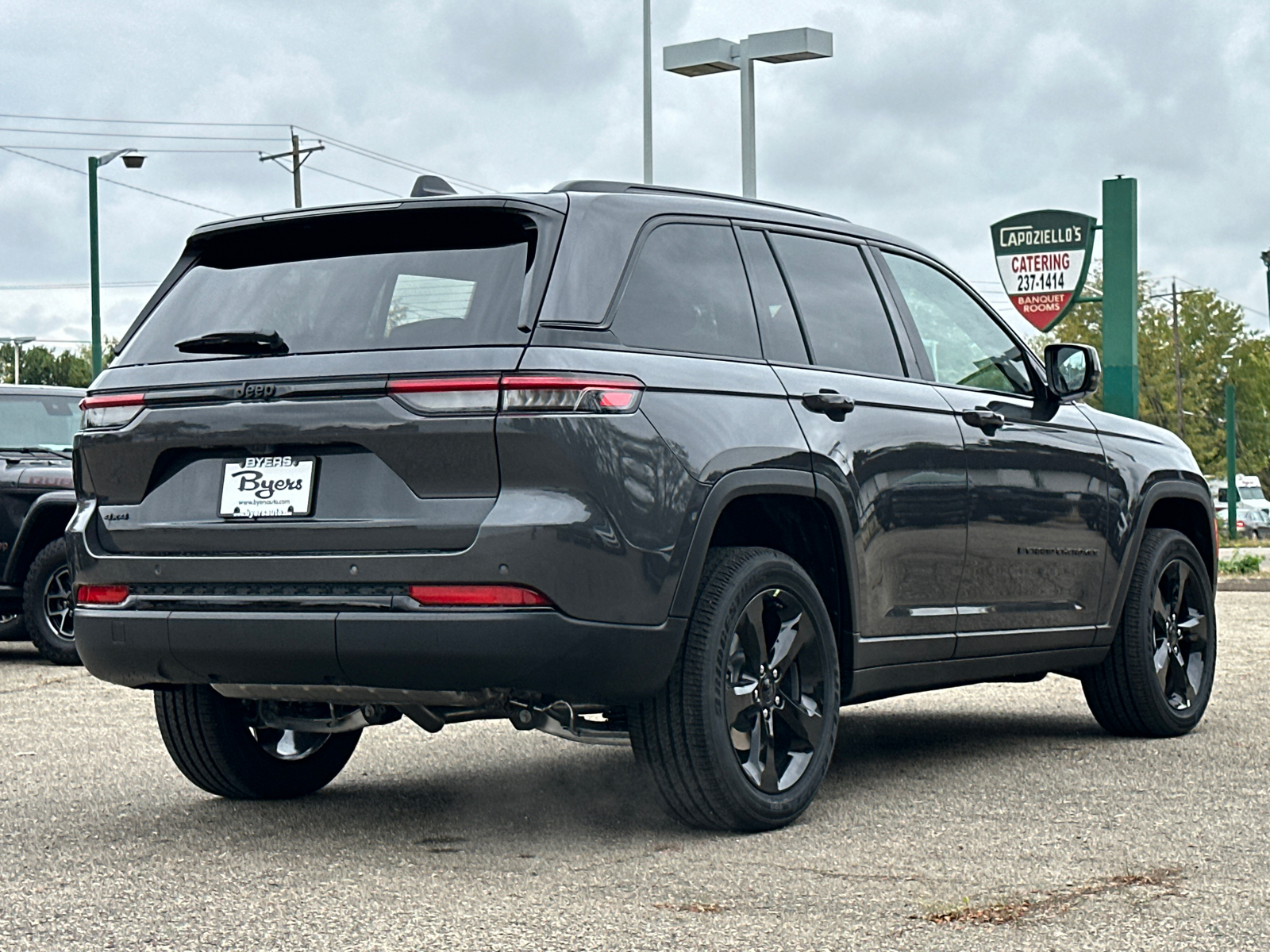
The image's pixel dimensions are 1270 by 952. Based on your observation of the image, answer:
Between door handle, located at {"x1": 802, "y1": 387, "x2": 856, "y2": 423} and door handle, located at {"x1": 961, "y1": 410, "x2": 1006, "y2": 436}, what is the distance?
0.78m

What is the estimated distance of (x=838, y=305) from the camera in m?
6.11

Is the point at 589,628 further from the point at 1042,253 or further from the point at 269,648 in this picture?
the point at 1042,253

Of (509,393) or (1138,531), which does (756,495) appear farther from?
(1138,531)

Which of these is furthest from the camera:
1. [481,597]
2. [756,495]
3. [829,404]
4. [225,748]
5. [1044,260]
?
[1044,260]

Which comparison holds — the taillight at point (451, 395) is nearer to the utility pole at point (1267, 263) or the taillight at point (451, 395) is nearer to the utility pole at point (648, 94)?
the utility pole at point (648, 94)

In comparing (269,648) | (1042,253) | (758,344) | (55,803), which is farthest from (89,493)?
(1042,253)

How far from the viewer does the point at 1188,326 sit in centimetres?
7900

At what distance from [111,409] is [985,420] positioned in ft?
9.75

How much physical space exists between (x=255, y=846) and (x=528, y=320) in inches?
69.1

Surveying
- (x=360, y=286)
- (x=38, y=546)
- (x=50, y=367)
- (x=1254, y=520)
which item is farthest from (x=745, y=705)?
(x=50, y=367)

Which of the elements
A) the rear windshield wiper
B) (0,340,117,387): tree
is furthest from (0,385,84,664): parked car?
(0,340,117,387): tree

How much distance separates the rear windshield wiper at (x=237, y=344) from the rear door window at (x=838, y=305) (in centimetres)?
170

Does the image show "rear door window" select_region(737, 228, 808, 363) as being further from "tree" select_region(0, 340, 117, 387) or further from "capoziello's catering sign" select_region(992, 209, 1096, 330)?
"tree" select_region(0, 340, 117, 387)

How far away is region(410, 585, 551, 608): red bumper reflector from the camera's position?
470cm
